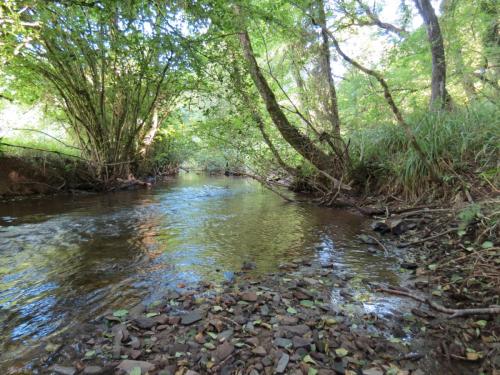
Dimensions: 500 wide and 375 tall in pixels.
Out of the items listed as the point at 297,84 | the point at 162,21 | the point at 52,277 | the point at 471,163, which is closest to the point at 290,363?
the point at 52,277

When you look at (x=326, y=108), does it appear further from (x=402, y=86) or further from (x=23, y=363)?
(x=23, y=363)

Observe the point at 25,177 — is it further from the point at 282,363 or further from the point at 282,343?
the point at 282,363

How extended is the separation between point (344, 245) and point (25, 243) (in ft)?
15.3

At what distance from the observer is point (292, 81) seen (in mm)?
9266

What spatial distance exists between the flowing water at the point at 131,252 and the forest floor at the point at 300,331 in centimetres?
27

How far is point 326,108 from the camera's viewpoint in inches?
319

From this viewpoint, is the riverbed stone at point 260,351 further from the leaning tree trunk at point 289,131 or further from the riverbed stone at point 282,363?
the leaning tree trunk at point 289,131

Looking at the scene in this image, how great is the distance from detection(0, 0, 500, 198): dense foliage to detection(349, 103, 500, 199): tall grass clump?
2 centimetres

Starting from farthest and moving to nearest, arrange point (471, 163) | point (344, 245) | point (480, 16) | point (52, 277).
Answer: point (480, 16)
point (471, 163)
point (344, 245)
point (52, 277)

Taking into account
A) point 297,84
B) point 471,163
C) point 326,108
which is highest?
point 297,84

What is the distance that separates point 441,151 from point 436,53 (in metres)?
2.85

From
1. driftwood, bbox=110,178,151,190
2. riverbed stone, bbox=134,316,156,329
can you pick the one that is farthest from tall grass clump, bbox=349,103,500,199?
driftwood, bbox=110,178,151,190

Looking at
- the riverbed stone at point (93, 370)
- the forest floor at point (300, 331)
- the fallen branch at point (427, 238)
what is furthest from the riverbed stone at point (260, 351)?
the fallen branch at point (427, 238)

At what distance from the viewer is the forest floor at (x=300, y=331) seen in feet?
6.20
